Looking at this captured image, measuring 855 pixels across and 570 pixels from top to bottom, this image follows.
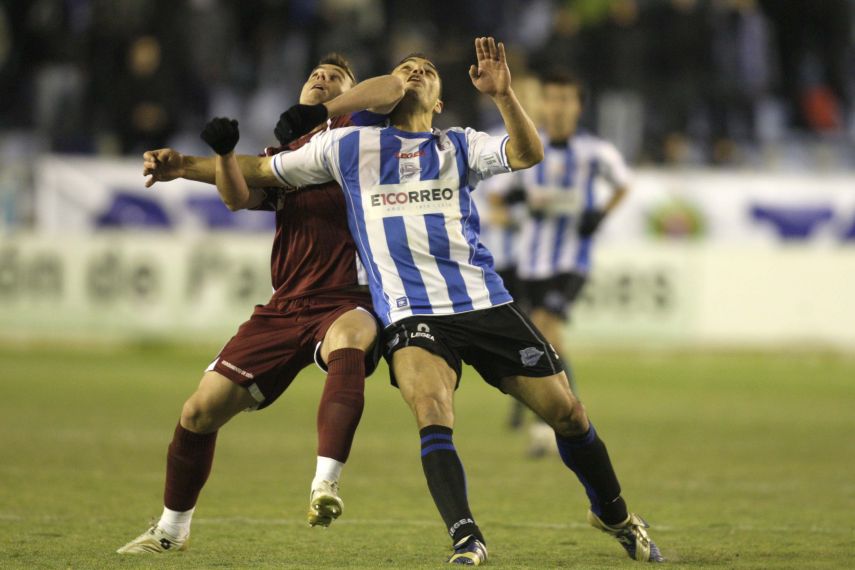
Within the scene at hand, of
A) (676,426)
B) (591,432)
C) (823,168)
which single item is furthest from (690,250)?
(591,432)

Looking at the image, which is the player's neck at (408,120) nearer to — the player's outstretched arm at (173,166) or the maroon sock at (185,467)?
the player's outstretched arm at (173,166)

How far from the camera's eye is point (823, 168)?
1797 centimetres

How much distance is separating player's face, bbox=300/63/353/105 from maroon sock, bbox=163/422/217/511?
4.72 feet

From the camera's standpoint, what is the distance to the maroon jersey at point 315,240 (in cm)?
589

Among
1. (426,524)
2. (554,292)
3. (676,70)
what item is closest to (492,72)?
(426,524)

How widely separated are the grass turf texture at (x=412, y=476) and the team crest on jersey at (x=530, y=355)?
0.77 m

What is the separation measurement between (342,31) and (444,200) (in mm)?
12539

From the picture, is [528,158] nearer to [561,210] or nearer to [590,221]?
[590,221]

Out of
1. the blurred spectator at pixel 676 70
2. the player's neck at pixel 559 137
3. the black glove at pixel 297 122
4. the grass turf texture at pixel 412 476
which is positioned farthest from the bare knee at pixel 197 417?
the blurred spectator at pixel 676 70

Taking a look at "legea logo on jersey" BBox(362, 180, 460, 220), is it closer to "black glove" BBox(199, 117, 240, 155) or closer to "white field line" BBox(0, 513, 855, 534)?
"black glove" BBox(199, 117, 240, 155)

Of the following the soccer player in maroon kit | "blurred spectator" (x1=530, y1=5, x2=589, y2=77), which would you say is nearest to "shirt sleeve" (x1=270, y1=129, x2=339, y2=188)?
the soccer player in maroon kit

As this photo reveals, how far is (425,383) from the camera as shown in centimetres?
537

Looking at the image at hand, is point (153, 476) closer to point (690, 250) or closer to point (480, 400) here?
point (480, 400)

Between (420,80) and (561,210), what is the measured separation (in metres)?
4.67
